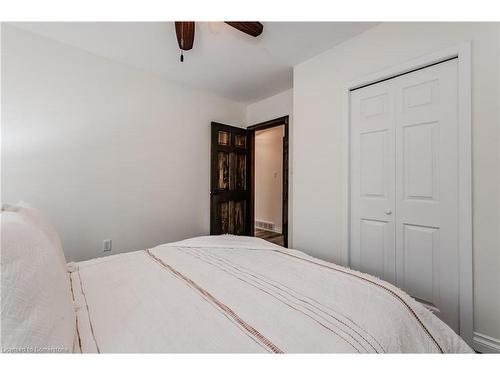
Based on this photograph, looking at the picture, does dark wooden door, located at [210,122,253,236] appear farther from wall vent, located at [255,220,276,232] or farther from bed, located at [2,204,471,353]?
bed, located at [2,204,471,353]

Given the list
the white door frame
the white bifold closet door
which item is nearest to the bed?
the white door frame

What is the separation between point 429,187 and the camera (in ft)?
5.57

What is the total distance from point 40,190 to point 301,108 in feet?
8.68

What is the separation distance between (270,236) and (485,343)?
11.1 ft

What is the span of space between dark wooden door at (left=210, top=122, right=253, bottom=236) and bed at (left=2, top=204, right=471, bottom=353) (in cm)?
199

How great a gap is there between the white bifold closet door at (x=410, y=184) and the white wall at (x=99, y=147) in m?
2.06

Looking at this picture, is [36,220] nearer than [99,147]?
Yes

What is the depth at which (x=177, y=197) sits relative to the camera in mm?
3031

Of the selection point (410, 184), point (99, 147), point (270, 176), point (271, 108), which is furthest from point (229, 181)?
point (410, 184)

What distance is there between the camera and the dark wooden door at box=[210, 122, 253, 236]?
328cm

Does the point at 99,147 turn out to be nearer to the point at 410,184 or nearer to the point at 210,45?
the point at 210,45

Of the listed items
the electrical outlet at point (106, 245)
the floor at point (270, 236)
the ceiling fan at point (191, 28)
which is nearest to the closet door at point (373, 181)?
the ceiling fan at point (191, 28)
